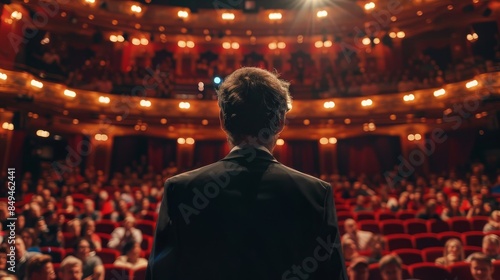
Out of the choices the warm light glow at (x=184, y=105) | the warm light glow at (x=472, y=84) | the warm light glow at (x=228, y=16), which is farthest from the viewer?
the warm light glow at (x=228, y=16)

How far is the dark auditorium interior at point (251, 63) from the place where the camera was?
34.8ft

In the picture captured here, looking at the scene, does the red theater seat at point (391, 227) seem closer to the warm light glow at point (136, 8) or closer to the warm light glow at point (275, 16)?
the warm light glow at point (275, 16)

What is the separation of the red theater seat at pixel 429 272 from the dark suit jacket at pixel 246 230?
3430 mm

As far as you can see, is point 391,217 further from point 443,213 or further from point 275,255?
point 275,255

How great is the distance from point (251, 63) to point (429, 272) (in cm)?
1254

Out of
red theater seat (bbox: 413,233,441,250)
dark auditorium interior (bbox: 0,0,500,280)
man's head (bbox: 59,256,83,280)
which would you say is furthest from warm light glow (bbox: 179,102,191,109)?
man's head (bbox: 59,256,83,280)

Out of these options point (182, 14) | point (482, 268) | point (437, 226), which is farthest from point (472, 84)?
point (182, 14)

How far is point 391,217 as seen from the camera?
6305 millimetres

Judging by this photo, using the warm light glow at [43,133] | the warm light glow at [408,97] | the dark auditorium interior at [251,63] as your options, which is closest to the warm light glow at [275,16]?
the dark auditorium interior at [251,63]

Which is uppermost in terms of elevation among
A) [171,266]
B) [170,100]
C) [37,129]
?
[170,100]

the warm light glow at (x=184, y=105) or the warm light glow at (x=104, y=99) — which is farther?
the warm light glow at (x=184, y=105)

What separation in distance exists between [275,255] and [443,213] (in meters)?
6.61

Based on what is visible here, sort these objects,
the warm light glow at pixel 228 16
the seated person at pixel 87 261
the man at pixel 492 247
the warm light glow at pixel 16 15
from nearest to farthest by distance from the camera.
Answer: the seated person at pixel 87 261, the man at pixel 492 247, the warm light glow at pixel 16 15, the warm light glow at pixel 228 16

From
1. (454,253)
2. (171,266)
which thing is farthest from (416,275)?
(171,266)
